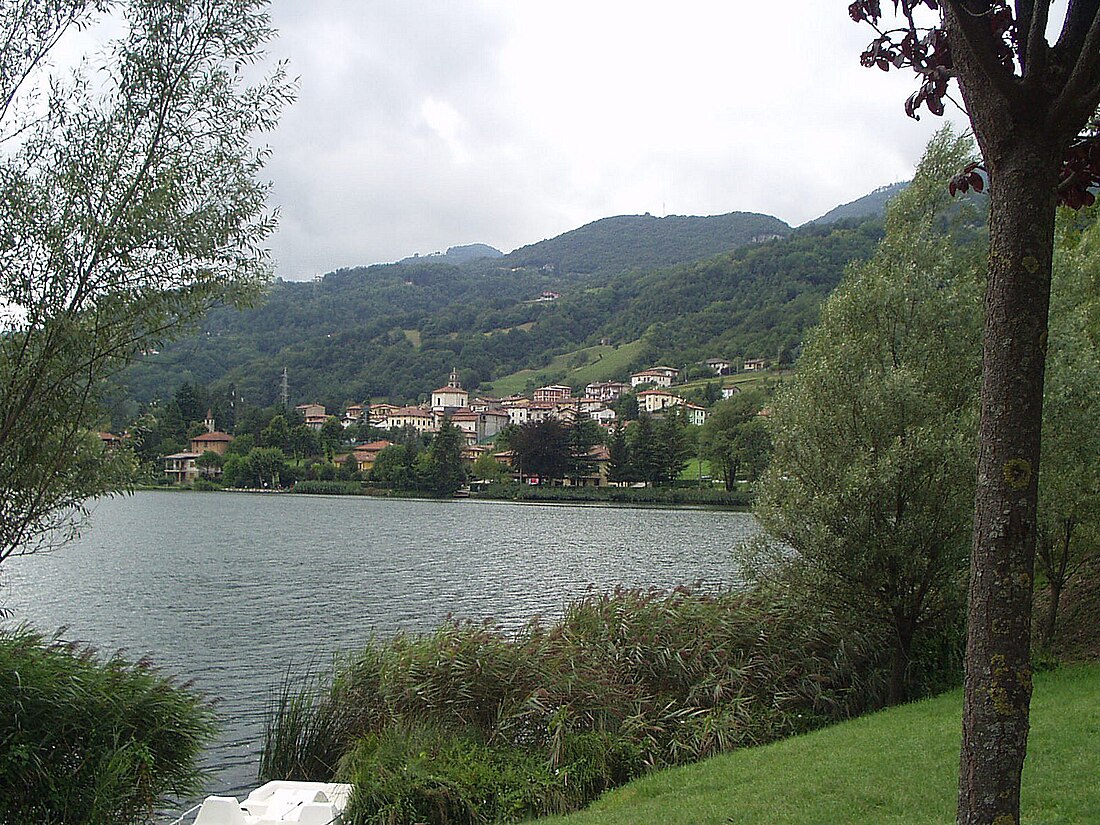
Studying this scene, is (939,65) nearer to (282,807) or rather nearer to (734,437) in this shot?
(282,807)

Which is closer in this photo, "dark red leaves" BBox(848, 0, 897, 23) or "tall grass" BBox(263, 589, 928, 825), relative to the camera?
"dark red leaves" BBox(848, 0, 897, 23)

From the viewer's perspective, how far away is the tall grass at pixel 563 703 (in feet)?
32.0

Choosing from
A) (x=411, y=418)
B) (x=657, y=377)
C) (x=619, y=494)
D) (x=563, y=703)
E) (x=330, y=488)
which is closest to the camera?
(x=563, y=703)

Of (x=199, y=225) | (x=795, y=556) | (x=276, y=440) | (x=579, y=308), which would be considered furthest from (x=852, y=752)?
(x=579, y=308)

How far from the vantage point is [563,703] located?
37.7 feet

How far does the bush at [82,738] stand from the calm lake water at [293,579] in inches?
42.9

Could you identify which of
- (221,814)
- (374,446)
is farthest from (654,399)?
(221,814)

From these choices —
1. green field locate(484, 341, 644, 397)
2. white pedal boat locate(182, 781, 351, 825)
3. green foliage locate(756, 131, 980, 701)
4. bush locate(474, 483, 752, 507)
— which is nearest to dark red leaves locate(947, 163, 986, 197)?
white pedal boat locate(182, 781, 351, 825)

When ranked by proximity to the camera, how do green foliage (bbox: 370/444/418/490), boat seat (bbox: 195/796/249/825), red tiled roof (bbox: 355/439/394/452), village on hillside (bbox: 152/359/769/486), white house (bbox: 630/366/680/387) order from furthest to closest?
white house (bbox: 630/366/680/387)
red tiled roof (bbox: 355/439/394/452)
village on hillside (bbox: 152/359/769/486)
green foliage (bbox: 370/444/418/490)
boat seat (bbox: 195/796/249/825)

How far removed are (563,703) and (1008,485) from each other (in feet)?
29.2

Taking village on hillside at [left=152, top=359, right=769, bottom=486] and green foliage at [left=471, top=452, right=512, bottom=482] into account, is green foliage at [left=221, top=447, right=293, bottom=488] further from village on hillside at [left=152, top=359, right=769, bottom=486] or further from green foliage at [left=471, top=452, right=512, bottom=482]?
green foliage at [left=471, top=452, right=512, bottom=482]

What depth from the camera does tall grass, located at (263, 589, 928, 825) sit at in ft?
32.0

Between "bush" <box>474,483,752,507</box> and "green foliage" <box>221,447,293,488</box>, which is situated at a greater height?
"green foliage" <box>221,447,293,488</box>

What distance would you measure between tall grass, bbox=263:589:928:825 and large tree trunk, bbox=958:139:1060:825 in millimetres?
6945
